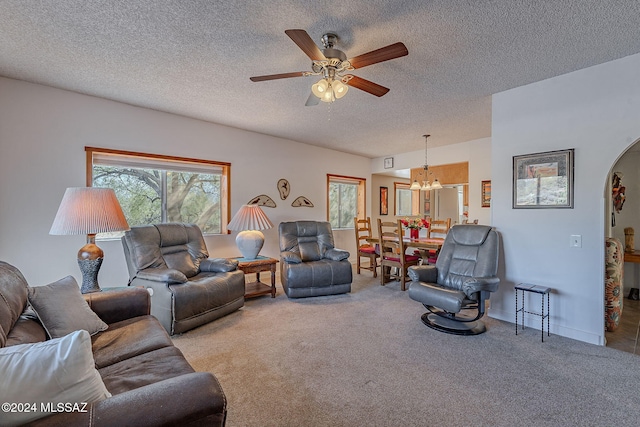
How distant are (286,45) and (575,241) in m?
3.21

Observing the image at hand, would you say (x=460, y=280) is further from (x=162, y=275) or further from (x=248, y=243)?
(x=162, y=275)

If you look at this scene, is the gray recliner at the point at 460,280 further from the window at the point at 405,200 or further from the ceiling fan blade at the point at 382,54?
the window at the point at 405,200

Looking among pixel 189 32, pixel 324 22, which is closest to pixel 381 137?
pixel 324 22

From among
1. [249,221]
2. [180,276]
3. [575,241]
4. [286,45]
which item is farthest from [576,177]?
[180,276]

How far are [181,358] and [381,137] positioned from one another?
15.0 ft

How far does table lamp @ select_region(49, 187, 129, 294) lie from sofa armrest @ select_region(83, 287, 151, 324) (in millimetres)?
435

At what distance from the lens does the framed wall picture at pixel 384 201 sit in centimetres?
769

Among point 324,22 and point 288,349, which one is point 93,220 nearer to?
point 288,349

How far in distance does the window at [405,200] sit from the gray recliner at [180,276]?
5.78 metres

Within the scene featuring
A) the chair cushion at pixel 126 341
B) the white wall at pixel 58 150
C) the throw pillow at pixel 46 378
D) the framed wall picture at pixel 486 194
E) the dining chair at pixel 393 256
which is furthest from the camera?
the framed wall picture at pixel 486 194

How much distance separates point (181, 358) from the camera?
1563mm

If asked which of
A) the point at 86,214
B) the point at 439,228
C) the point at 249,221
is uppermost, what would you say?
the point at 86,214

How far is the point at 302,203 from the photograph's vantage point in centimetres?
567

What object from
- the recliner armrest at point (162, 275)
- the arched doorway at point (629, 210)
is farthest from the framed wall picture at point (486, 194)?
the recliner armrest at point (162, 275)
